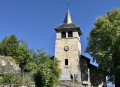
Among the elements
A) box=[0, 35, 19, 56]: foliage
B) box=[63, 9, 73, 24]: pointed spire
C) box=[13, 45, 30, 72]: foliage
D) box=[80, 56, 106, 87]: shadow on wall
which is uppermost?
box=[63, 9, 73, 24]: pointed spire

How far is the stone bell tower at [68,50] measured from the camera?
23406 millimetres

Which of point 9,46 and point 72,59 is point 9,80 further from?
point 9,46

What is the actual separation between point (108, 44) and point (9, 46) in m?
17.0

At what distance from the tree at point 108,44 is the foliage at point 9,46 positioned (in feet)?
43.7

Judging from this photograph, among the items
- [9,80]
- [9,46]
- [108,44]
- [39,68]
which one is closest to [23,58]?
[39,68]

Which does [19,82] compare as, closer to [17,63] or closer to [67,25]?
[17,63]

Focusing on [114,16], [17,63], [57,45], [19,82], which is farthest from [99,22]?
[19,82]

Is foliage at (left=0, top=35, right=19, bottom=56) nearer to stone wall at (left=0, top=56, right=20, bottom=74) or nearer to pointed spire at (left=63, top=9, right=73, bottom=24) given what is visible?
stone wall at (left=0, top=56, right=20, bottom=74)

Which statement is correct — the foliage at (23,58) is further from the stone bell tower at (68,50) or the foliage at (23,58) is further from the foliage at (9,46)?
the stone bell tower at (68,50)

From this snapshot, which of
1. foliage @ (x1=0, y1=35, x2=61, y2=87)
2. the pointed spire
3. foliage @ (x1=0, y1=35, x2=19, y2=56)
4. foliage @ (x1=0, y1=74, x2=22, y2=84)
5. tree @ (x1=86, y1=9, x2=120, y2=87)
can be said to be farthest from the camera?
the pointed spire

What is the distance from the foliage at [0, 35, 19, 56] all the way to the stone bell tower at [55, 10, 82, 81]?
301 inches

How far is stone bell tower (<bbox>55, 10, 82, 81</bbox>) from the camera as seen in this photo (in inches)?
922

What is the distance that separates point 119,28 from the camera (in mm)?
18203

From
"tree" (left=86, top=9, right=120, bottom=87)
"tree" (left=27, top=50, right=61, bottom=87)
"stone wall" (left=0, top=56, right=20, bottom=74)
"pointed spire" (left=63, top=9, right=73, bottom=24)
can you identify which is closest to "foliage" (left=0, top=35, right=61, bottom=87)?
"tree" (left=27, top=50, right=61, bottom=87)
